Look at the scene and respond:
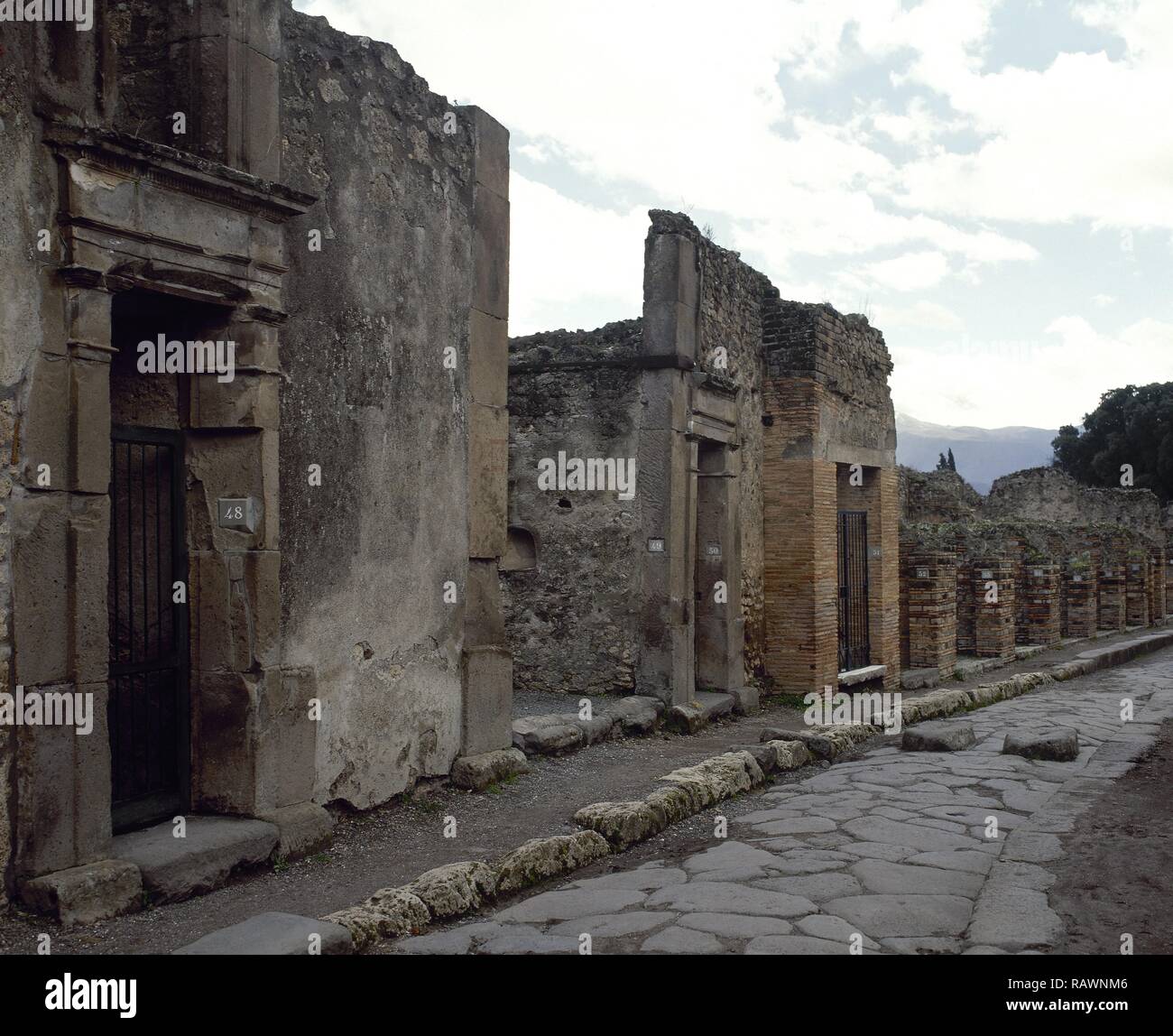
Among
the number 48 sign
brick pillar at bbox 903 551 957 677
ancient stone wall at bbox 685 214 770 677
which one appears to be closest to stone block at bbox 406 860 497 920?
the number 48 sign

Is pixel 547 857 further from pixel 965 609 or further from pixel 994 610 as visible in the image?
pixel 965 609

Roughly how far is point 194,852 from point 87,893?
493mm

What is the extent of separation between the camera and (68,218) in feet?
13.4

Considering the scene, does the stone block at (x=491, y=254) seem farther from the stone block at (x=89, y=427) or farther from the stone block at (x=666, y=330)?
the stone block at (x=89, y=427)

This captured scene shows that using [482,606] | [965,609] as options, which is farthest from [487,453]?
[965,609]

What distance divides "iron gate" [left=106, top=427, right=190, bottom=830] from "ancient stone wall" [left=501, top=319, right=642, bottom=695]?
167 inches

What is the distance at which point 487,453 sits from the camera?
21.8 feet

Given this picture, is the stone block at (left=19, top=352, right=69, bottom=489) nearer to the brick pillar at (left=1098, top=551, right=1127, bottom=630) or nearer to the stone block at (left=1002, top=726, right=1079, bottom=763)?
the stone block at (left=1002, top=726, right=1079, bottom=763)

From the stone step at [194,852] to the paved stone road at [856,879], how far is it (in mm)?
997

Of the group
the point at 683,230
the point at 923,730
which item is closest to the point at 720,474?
the point at 683,230

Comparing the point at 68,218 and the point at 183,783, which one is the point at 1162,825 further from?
the point at 68,218

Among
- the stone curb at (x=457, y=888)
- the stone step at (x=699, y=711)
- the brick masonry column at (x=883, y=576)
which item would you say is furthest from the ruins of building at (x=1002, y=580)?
the stone curb at (x=457, y=888)

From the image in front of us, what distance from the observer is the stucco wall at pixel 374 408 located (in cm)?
527

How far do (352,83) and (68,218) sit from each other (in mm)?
2021
